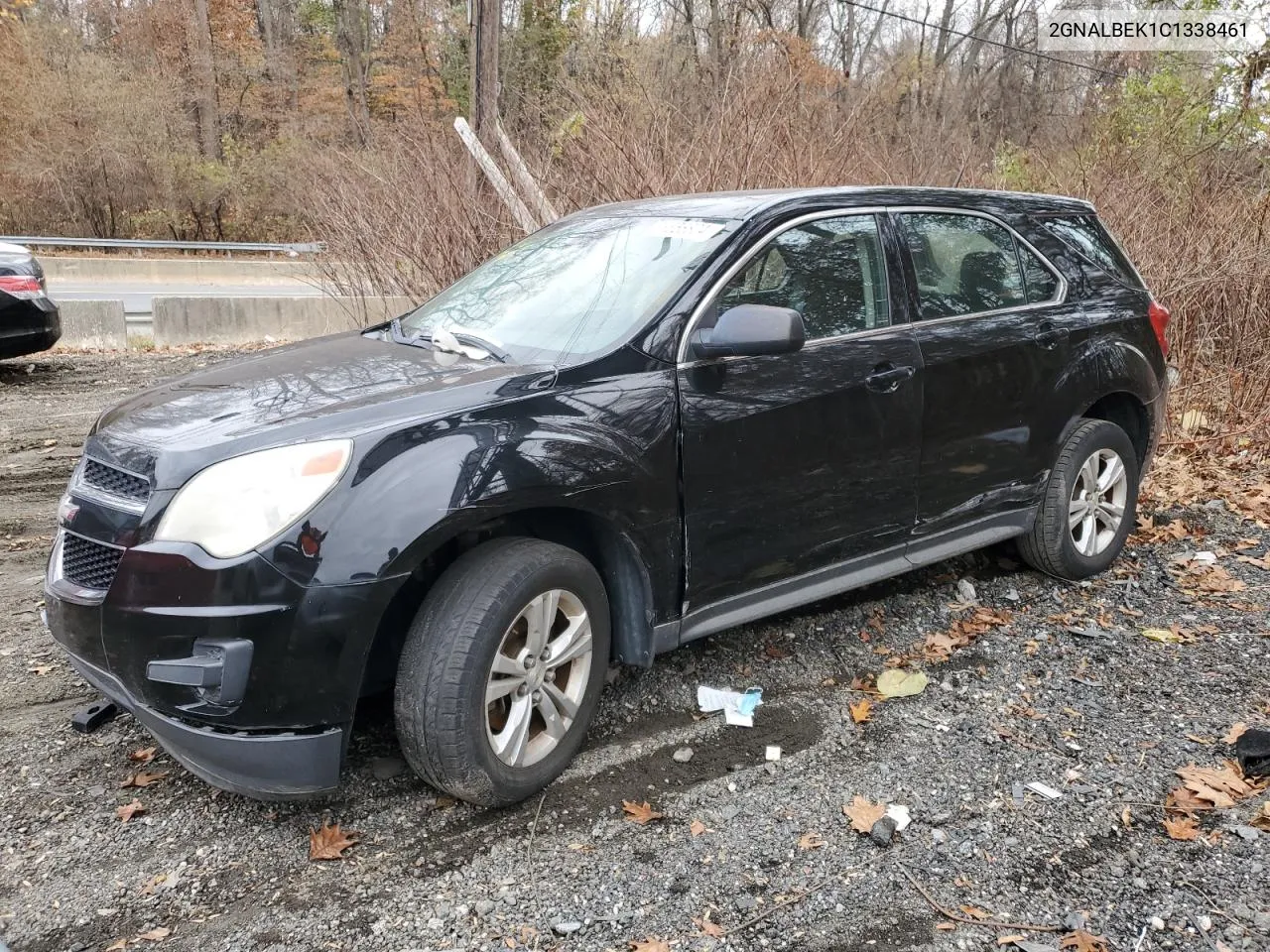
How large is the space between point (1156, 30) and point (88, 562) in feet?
54.3

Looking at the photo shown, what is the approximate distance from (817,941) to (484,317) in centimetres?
241

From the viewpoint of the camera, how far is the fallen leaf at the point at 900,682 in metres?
3.80

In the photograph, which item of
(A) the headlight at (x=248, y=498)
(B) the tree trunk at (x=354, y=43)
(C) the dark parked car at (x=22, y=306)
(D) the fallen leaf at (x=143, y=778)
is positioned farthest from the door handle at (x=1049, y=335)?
(B) the tree trunk at (x=354, y=43)

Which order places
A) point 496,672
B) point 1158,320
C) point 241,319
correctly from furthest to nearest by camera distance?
point 241,319
point 1158,320
point 496,672

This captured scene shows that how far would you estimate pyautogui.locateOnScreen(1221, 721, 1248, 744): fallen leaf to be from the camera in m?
3.42

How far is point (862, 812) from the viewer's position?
9.84 feet

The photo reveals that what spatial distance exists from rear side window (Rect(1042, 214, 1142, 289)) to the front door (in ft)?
4.26

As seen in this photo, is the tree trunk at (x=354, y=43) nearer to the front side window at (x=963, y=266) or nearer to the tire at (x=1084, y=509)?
the front side window at (x=963, y=266)

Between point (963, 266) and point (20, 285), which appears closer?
point (963, 266)

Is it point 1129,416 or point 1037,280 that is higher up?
point 1037,280

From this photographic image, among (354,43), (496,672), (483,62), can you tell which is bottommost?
(496,672)

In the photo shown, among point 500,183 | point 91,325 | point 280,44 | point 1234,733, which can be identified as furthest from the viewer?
point 280,44

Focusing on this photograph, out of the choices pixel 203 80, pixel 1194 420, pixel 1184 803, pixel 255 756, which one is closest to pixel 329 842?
pixel 255 756

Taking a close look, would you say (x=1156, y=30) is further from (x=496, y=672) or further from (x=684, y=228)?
(x=496, y=672)
